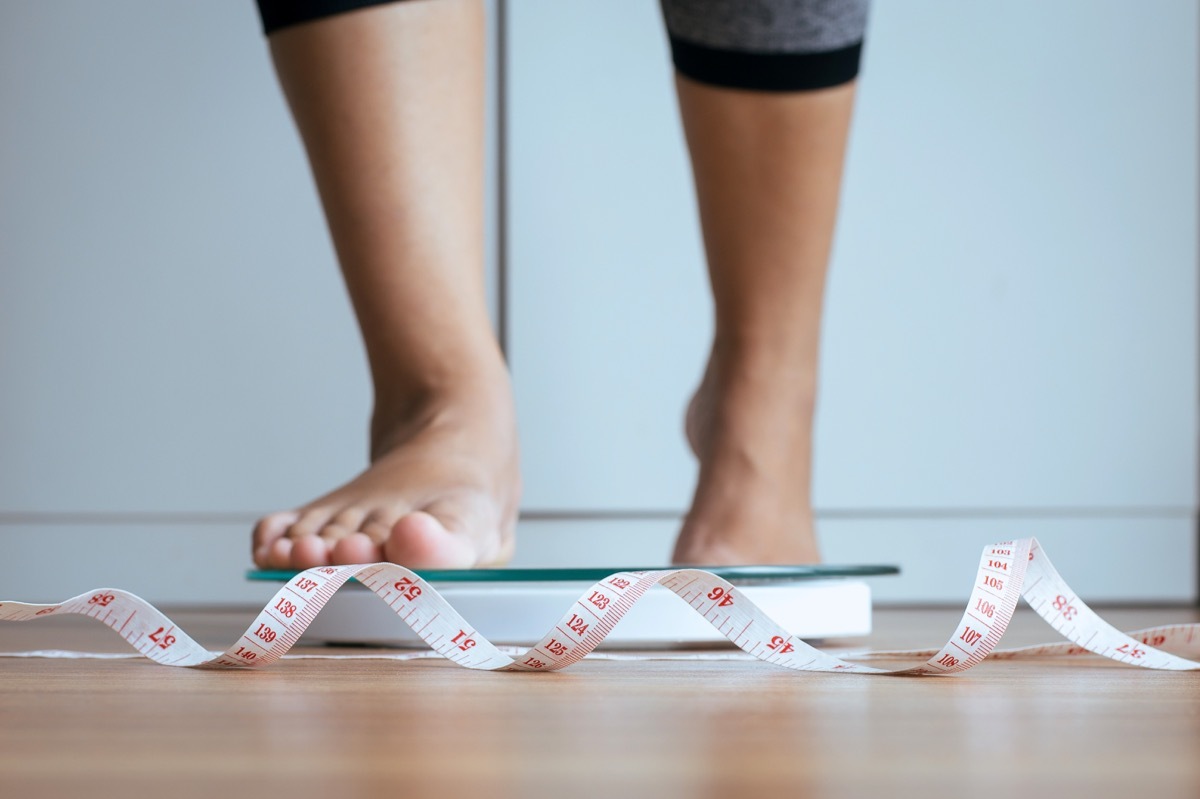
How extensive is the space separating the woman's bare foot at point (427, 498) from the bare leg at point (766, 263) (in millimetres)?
170

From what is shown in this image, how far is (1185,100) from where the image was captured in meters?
1.60

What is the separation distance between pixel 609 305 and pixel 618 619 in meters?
1.04

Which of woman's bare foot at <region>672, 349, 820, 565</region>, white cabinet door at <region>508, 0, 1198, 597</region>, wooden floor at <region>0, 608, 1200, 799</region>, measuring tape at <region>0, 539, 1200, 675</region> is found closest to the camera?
wooden floor at <region>0, 608, 1200, 799</region>

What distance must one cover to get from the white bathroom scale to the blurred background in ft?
2.73

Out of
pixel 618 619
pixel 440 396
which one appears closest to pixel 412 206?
pixel 440 396

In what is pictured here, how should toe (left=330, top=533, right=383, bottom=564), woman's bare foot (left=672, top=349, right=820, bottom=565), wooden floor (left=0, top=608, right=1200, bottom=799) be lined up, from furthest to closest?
woman's bare foot (left=672, top=349, right=820, bottom=565) → toe (left=330, top=533, right=383, bottom=564) → wooden floor (left=0, top=608, right=1200, bottom=799)

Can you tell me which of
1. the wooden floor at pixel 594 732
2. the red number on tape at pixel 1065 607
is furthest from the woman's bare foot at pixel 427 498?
the red number on tape at pixel 1065 607

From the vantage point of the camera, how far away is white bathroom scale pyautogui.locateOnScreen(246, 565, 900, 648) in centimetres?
67

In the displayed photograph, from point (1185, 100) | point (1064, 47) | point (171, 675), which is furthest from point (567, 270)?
point (171, 675)

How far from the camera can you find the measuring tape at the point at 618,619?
55 centimetres

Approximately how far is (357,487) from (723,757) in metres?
0.61

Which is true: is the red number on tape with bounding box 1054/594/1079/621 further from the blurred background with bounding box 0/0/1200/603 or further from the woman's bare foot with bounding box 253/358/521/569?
the blurred background with bounding box 0/0/1200/603

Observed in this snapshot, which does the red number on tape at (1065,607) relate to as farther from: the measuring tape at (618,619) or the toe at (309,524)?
the toe at (309,524)

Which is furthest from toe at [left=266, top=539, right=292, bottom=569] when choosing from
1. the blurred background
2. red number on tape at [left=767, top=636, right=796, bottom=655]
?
the blurred background
